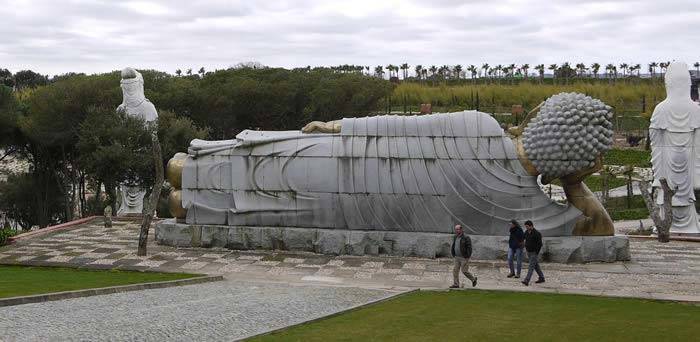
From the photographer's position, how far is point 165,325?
1136 centimetres

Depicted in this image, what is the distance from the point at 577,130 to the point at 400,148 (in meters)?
3.99

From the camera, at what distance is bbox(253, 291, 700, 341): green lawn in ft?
34.8

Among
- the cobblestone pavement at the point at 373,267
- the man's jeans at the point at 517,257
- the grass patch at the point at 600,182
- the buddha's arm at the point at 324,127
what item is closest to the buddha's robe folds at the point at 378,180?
the buddha's arm at the point at 324,127

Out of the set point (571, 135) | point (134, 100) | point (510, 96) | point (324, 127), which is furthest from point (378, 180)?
point (510, 96)

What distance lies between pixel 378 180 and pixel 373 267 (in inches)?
90.5

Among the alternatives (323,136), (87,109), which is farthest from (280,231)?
(87,109)

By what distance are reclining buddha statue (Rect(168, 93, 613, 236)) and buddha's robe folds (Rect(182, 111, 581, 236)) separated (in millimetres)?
23

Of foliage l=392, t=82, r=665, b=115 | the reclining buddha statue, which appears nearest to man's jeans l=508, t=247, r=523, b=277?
the reclining buddha statue

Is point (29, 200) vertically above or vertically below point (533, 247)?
below

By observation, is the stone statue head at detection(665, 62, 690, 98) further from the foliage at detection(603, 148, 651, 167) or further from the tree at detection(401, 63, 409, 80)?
the tree at detection(401, 63, 409, 80)

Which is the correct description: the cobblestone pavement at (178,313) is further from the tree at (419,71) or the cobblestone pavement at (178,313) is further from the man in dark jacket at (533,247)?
the tree at (419,71)

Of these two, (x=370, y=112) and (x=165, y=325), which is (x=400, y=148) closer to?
(x=165, y=325)

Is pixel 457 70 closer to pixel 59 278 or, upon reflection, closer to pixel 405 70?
pixel 405 70

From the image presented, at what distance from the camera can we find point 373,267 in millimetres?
18672
